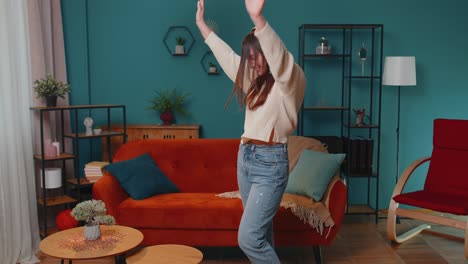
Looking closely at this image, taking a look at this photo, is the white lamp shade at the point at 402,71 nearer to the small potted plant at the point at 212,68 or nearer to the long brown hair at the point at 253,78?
the small potted plant at the point at 212,68

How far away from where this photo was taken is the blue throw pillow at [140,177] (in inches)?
142

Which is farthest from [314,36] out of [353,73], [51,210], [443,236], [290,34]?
[51,210]

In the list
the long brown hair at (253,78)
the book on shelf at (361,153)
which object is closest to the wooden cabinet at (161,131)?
the book on shelf at (361,153)

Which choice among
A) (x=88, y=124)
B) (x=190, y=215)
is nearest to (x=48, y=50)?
(x=88, y=124)

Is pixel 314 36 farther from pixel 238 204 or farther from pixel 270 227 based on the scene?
pixel 270 227

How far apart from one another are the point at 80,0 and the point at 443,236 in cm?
390

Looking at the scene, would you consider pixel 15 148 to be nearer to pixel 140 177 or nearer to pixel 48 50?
pixel 140 177

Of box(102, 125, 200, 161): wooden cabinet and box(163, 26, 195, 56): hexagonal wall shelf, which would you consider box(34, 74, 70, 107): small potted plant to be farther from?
box(163, 26, 195, 56): hexagonal wall shelf

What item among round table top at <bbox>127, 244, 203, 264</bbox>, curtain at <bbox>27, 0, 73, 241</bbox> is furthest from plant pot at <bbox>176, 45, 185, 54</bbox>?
round table top at <bbox>127, 244, 203, 264</bbox>

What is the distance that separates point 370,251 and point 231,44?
7.64 feet

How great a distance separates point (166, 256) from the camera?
269 centimetres

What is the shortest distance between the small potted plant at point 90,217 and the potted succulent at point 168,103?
2.13 meters

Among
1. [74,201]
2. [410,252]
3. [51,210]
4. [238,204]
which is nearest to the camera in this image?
[238,204]

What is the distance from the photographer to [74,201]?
4.11 metres
